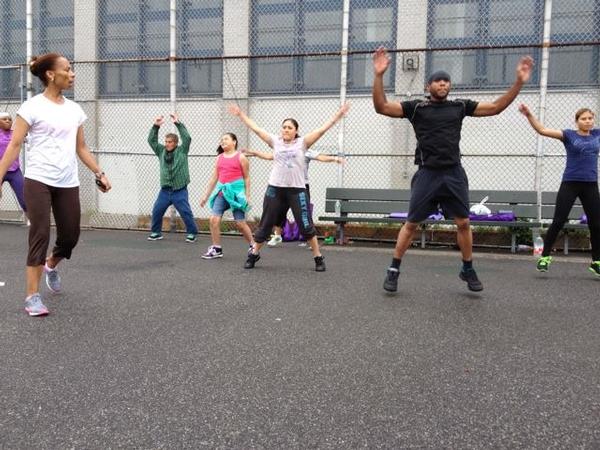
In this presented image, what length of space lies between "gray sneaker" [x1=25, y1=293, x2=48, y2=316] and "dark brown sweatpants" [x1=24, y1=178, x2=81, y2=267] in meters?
0.27

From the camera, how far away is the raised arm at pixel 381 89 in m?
4.66

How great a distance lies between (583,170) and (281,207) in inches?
131

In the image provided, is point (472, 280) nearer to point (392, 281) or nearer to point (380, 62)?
point (392, 281)

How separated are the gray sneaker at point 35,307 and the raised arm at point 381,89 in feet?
10.1

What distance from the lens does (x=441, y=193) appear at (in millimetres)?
5277

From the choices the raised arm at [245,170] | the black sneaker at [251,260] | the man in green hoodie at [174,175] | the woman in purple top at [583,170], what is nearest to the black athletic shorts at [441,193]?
the woman in purple top at [583,170]

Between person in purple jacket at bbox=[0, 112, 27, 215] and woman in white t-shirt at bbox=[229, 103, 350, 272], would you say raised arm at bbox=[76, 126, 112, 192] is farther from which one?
person in purple jacket at bbox=[0, 112, 27, 215]

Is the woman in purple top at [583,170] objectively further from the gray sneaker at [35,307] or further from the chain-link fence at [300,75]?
the gray sneaker at [35,307]

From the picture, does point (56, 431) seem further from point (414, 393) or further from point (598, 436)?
point (598, 436)

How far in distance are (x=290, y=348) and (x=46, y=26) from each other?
1341 cm

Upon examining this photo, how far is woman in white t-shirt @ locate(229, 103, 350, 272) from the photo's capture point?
6746 mm

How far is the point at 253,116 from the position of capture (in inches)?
507

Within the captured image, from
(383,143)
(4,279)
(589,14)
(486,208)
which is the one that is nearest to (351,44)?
(383,143)

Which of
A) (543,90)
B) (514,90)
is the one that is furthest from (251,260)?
(543,90)
